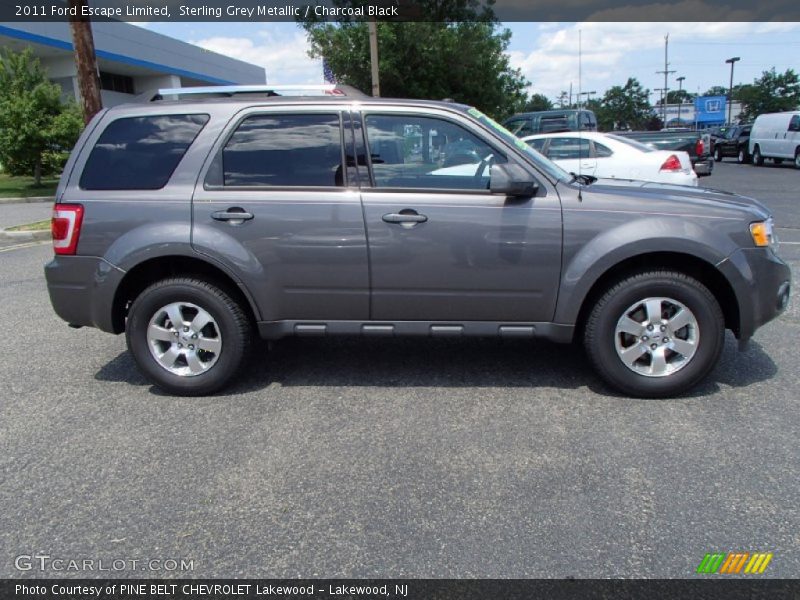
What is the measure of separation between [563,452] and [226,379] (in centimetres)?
223

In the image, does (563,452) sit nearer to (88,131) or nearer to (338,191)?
(338,191)

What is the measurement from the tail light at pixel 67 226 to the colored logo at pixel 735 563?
3.98 meters

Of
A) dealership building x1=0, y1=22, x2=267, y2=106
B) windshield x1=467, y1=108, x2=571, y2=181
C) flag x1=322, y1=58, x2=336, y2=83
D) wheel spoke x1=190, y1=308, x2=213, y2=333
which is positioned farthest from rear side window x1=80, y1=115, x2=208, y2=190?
dealership building x1=0, y1=22, x2=267, y2=106

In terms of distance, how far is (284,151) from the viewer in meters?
4.12

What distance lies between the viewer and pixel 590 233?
12.8 ft

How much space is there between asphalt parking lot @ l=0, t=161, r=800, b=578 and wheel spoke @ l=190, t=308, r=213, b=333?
1.59 ft

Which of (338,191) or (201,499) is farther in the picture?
(338,191)

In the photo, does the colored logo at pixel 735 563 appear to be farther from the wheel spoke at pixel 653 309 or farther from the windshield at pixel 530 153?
the windshield at pixel 530 153

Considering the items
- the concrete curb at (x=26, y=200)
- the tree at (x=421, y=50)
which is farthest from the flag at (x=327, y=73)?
the concrete curb at (x=26, y=200)

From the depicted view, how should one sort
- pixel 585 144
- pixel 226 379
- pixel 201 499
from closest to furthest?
pixel 201 499, pixel 226 379, pixel 585 144

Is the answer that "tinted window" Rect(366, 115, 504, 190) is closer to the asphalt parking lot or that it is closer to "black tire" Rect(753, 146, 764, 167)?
the asphalt parking lot

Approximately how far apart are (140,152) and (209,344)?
1365mm

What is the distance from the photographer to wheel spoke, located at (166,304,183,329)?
4.18 metres

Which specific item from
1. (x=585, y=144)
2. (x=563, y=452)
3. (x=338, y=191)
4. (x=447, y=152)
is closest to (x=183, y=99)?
(x=338, y=191)
